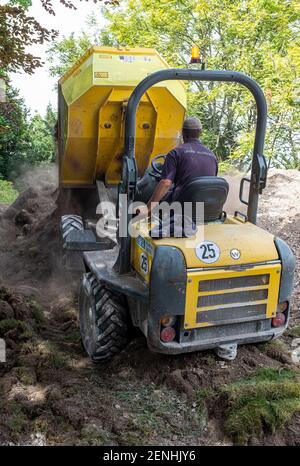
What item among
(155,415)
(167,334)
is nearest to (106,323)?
(167,334)

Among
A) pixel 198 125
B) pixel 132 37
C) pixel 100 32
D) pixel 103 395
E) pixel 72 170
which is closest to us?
pixel 103 395

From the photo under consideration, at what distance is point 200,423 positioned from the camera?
139 inches

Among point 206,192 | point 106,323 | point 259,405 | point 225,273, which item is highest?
point 206,192

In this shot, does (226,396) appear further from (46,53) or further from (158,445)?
(46,53)

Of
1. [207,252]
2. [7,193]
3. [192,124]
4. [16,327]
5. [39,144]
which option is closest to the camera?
[207,252]

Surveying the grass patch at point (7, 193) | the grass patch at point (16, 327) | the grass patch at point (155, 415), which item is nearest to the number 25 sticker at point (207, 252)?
the grass patch at point (155, 415)

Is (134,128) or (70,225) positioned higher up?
(134,128)

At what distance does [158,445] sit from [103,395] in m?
0.65

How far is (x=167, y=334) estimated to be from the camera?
374cm

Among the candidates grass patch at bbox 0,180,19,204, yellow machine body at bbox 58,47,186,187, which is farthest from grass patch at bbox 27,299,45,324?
grass patch at bbox 0,180,19,204

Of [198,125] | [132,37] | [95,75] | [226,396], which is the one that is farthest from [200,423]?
[132,37]

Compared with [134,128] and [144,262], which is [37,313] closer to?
[144,262]

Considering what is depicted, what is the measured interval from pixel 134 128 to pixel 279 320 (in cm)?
195

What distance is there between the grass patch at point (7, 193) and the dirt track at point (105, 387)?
30.3 feet
